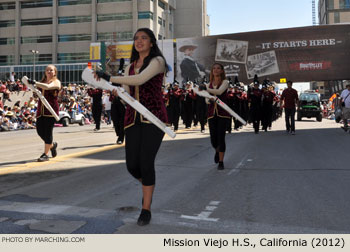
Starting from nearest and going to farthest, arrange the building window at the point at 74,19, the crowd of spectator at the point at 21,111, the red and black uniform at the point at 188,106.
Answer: the red and black uniform at the point at 188,106
the crowd of spectator at the point at 21,111
the building window at the point at 74,19

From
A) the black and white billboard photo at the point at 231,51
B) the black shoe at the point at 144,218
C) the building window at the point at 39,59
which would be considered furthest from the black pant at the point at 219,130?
the building window at the point at 39,59

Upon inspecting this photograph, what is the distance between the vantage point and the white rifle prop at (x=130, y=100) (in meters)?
3.70

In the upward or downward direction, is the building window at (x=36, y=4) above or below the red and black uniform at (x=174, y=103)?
above

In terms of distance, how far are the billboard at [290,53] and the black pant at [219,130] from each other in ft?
119

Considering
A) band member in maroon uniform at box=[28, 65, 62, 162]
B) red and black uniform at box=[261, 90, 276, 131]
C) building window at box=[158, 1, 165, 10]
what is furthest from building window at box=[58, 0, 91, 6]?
band member in maroon uniform at box=[28, 65, 62, 162]

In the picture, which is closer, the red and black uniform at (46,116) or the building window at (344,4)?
the red and black uniform at (46,116)

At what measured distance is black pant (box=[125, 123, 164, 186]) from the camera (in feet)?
12.3

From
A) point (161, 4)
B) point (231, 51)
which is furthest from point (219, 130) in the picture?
point (161, 4)

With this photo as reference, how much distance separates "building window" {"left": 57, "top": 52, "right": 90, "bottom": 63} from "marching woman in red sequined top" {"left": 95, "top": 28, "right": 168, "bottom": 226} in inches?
2591

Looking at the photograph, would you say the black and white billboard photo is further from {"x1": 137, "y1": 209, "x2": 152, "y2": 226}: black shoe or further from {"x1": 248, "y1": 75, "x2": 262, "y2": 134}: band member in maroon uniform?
{"x1": 137, "y1": 209, "x2": 152, "y2": 226}: black shoe

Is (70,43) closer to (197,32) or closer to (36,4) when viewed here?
(36,4)

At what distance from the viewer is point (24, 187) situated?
5.33 metres

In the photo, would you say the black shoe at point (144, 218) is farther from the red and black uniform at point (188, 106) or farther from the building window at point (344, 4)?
the building window at point (344, 4)

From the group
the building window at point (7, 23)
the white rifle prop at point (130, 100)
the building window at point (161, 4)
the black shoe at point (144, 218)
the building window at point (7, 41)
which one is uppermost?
the building window at point (161, 4)
